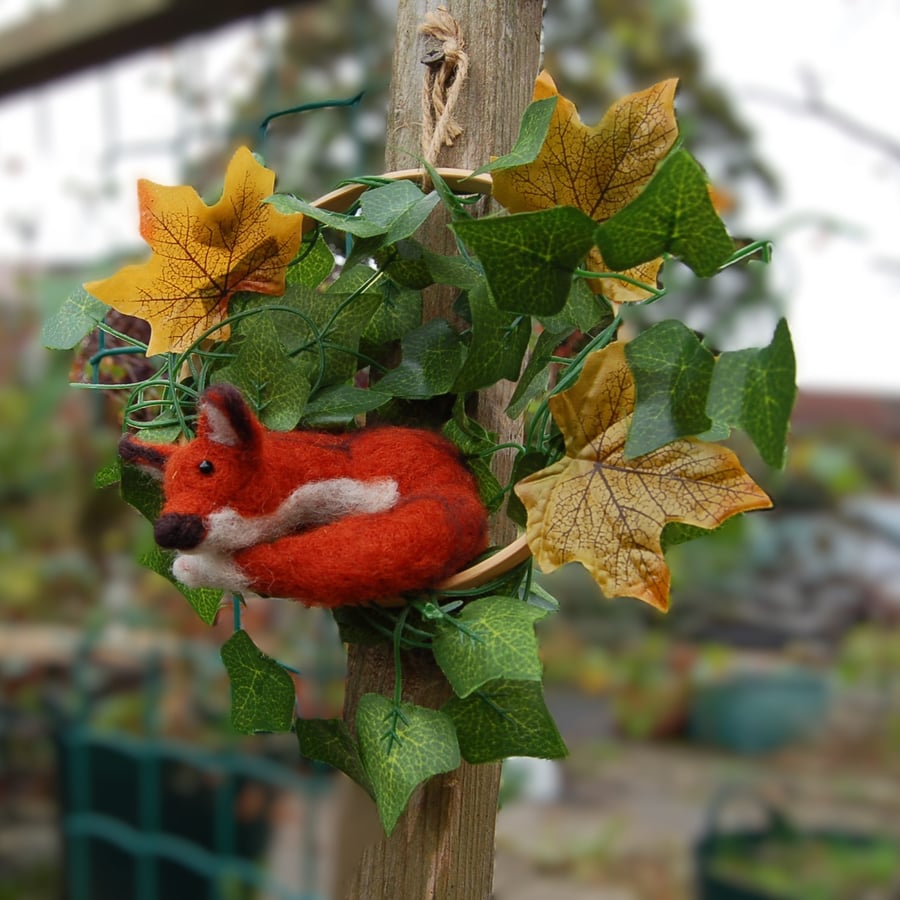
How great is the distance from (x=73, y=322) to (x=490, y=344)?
0.21 metres

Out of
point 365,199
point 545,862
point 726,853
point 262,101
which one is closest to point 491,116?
point 365,199

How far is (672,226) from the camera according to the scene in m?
0.30

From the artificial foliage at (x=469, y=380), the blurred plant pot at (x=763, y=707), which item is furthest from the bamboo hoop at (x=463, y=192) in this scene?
the blurred plant pot at (x=763, y=707)

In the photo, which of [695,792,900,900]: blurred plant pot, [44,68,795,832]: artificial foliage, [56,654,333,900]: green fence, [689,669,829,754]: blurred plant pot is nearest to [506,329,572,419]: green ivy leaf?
[44,68,795,832]: artificial foliage

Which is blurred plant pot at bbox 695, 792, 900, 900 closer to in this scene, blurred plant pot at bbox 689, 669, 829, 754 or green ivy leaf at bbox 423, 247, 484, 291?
blurred plant pot at bbox 689, 669, 829, 754

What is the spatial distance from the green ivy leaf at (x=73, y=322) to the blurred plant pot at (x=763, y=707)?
2.28m

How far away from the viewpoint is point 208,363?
0.41 meters

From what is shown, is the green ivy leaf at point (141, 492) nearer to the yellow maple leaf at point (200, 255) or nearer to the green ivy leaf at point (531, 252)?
the yellow maple leaf at point (200, 255)

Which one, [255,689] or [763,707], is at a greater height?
[255,689]

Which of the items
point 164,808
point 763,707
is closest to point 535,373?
point 164,808

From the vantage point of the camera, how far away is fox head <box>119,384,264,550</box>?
323mm

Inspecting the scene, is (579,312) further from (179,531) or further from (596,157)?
(179,531)

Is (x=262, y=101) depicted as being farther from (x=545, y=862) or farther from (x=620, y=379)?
(x=545, y=862)

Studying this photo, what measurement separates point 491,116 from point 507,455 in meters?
0.15
